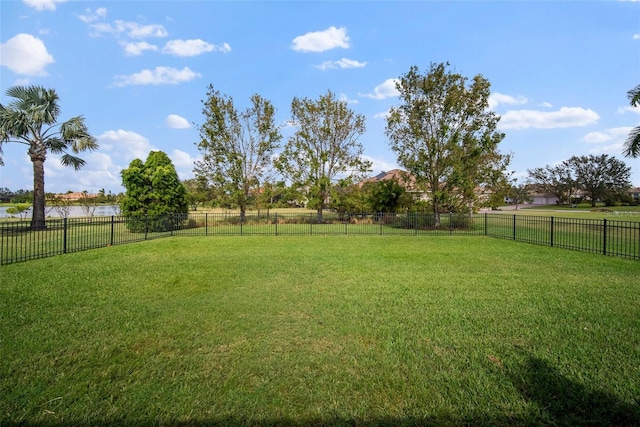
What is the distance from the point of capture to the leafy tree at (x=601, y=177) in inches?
2287

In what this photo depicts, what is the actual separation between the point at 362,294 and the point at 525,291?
9.25 feet

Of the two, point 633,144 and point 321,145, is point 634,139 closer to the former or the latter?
point 633,144

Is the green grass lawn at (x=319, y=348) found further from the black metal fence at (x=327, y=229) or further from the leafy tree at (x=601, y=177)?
the leafy tree at (x=601, y=177)

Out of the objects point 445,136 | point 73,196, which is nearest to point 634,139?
point 445,136

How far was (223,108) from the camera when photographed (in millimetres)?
22781

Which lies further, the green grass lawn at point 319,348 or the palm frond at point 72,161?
the palm frond at point 72,161

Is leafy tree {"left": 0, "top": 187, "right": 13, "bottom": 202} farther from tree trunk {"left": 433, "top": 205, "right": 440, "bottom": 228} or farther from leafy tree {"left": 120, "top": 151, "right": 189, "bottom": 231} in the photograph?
tree trunk {"left": 433, "top": 205, "right": 440, "bottom": 228}

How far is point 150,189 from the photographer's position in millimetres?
16922

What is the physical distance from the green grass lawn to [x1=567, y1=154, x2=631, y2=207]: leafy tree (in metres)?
68.7

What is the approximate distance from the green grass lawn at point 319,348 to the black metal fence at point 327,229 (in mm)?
5653

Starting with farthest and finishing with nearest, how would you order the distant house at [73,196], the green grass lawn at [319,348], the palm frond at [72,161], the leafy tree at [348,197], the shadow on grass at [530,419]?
the distant house at [73,196], the leafy tree at [348,197], the palm frond at [72,161], the green grass lawn at [319,348], the shadow on grass at [530,419]

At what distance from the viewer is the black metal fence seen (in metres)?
11.4

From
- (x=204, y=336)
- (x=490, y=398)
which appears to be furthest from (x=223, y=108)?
(x=490, y=398)

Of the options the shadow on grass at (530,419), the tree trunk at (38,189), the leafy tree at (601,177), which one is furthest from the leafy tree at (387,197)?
the leafy tree at (601,177)
